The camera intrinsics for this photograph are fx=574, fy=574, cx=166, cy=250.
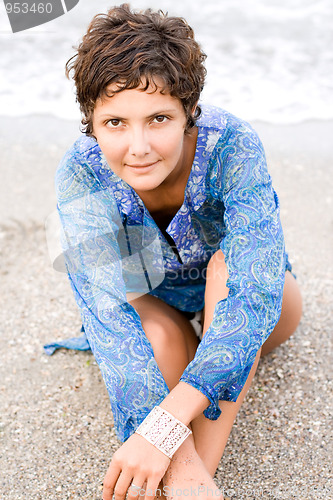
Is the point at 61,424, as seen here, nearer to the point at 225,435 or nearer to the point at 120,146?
the point at 225,435

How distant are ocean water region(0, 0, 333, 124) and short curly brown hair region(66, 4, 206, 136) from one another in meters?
4.46

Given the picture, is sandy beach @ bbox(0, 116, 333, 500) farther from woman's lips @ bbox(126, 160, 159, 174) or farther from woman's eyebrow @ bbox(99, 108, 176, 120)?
woman's eyebrow @ bbox(99, 108, 176, 120)

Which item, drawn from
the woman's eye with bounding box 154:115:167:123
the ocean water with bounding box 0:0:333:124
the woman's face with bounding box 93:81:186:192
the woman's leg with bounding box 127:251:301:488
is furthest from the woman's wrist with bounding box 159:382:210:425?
the ocean water with bounding box 0:0:333:124

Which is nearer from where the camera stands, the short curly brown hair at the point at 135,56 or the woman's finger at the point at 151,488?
the woman's finger at the point at 151,488

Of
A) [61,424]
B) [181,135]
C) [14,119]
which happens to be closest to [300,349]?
[61,424]

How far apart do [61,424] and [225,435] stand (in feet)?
2.85

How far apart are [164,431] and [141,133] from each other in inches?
37.6

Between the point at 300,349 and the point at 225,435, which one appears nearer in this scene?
the point at 225,435

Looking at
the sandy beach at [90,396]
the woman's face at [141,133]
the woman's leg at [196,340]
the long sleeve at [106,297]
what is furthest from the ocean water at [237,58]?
the woman's face at [141,133]

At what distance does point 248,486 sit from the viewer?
2.21m

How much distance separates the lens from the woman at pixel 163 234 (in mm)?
1812

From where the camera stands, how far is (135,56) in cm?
184

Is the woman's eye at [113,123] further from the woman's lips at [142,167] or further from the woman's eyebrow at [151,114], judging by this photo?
the woman's lips at [142,167]

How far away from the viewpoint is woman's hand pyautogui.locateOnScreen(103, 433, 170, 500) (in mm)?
1706
